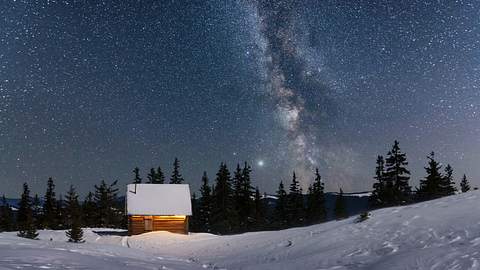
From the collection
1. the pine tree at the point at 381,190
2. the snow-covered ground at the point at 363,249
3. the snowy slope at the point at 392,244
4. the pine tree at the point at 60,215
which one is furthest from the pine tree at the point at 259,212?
the snowy slope at the point at 392,244

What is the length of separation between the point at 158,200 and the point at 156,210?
176 centimetres

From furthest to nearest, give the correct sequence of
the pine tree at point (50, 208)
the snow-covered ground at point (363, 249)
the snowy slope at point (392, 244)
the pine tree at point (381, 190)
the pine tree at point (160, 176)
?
the pine tree at point (160, 176)
the pine tree at point (50, 208)
the pine tree at point (381, 190)
the snowy slope at point (392, 244)
the snow-covered ground at point (363, 249)

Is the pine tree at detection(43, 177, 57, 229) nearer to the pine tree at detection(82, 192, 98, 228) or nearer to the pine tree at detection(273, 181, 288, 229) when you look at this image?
the pine tree at detection(82, 192, 98, 228)

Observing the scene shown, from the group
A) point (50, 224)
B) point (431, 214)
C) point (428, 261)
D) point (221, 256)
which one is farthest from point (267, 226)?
point (428, 261)

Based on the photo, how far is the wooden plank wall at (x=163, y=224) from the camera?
41.0m

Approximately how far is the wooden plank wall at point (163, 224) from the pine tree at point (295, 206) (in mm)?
29198

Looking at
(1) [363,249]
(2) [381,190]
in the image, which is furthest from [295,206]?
(1) [363,249]

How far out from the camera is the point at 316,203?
68000 mm

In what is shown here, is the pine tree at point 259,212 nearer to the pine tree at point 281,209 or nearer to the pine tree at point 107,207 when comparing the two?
the pine tree at point 281,209

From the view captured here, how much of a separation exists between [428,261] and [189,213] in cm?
3435

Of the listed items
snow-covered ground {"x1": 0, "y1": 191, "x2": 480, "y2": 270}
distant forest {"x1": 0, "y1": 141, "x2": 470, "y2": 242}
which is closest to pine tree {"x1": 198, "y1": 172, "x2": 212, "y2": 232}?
distant forest {"x1": 0, "y1": 141, "x2": 470, "y2": 242}

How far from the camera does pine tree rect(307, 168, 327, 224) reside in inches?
2616

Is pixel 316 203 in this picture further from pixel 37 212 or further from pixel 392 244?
pixel 392 244

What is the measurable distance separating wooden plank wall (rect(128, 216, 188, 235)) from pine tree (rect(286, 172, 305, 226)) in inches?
1150
